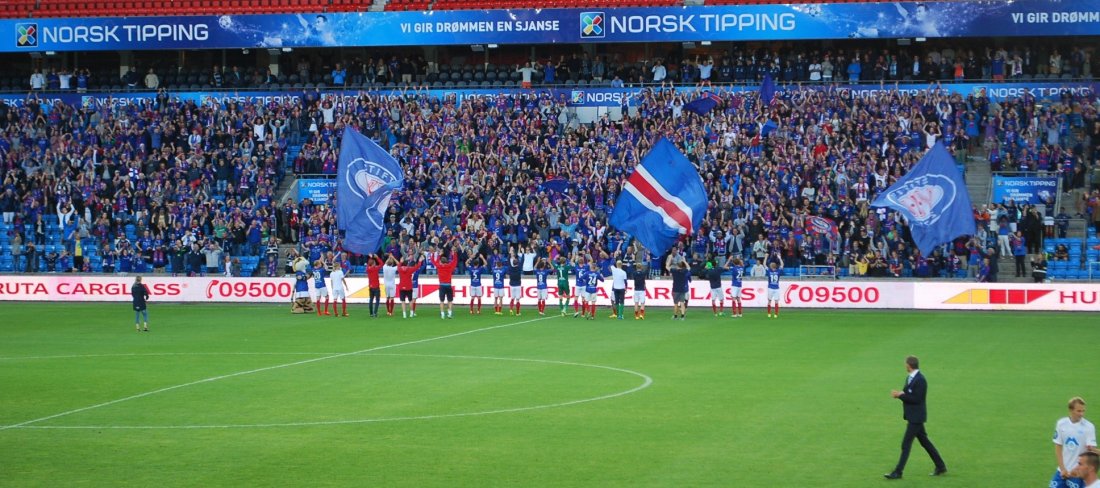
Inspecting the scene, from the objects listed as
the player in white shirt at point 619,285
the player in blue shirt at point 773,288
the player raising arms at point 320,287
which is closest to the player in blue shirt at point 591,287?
the player in white shirt at point 619,285

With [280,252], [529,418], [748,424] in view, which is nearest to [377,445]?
[529,418]

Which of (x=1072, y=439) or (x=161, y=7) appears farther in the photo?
(x=161, y=7)

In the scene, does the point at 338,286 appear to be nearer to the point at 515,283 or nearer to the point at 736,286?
the point at 515,283

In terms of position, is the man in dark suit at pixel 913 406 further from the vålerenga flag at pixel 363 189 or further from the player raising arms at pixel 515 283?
the player raising arms at pixel 515 283

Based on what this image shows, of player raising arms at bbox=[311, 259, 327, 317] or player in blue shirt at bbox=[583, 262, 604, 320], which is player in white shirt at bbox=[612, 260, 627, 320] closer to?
player in blue shirt at bbox=[583, 262, 604, 320]

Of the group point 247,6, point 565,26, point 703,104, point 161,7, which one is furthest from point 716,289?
point 161,7

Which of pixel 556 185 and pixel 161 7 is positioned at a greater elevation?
pixel 161 7

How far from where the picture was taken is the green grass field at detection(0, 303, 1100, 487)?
55.1ft

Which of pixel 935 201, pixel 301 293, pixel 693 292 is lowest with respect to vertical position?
pixel 693 292

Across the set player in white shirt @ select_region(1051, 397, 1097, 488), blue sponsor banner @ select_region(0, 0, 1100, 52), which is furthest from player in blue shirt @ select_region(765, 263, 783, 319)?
player in white shirt @ select_region(1051, 397, 1097, 488)

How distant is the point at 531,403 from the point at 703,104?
1294 inches

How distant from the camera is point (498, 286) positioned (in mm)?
41844

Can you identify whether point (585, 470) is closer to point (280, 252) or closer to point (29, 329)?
point (29, 329)

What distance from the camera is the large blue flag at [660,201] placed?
37.2 m
